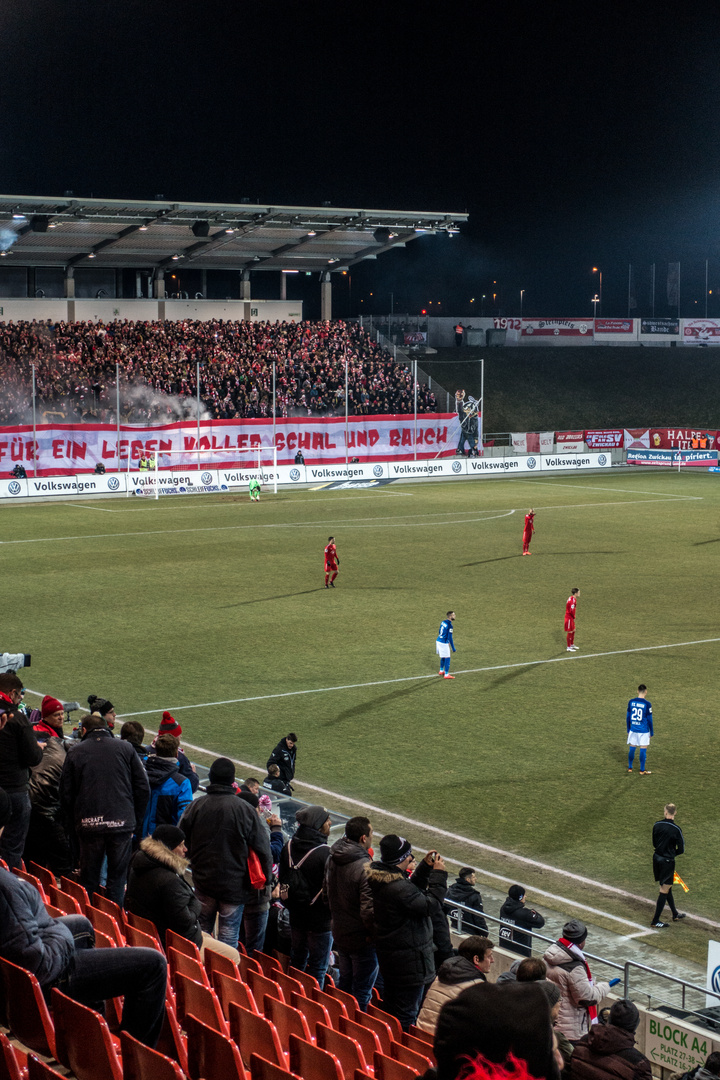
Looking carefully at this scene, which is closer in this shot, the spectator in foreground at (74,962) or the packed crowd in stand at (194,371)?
the spectator in foreground at (74,962)

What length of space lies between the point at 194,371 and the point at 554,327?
128ft

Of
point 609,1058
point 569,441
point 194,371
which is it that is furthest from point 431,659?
point 569,441

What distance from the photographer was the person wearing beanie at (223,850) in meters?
7.97

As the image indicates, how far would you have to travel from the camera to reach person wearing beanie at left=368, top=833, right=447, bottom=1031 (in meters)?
7.17

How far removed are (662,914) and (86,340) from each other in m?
52.8

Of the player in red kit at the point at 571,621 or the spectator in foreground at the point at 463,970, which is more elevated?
the spectator in foreground at the point at 463,970

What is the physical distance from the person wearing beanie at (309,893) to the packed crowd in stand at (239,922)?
0.04 feet

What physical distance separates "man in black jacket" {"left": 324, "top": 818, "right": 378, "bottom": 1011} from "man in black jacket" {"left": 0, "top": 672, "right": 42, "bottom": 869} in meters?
2.27

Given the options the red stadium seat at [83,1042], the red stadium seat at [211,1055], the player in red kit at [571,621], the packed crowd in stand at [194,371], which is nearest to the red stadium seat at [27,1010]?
the red stadium seat at [83,1042]

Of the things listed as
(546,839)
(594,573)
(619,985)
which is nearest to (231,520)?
(594,573)

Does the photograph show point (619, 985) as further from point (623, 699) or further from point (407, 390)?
point (407, 390)

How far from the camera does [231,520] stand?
44000 millimetres

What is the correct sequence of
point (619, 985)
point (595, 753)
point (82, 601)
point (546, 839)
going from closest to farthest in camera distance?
1. point (619, 985)
2. point (546, 839)
3. point (595, 753)
4. point (82, 601)

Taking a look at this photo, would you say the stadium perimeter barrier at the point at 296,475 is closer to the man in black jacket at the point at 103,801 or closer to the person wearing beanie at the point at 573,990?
the man in black jacket at the point at 103,801
